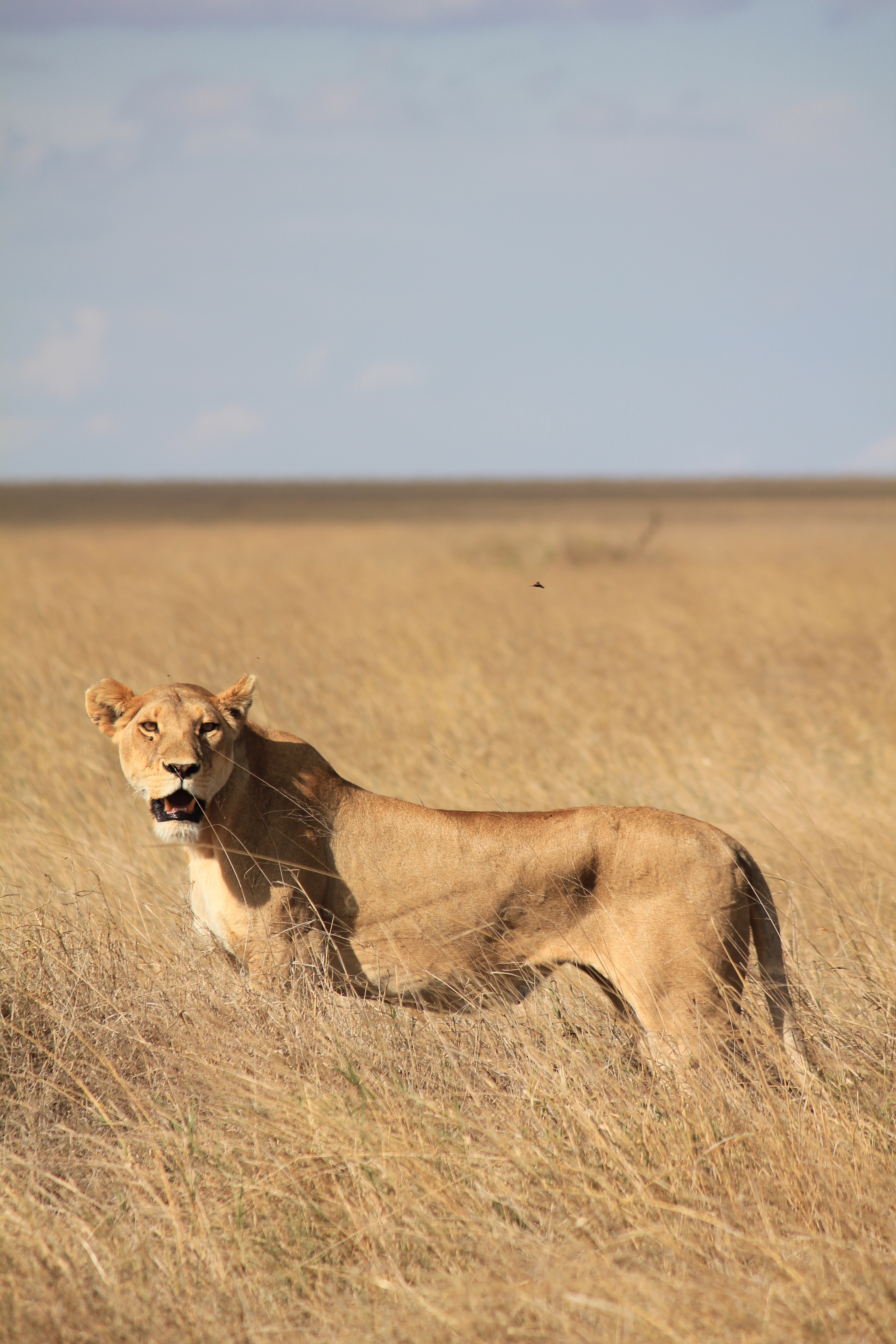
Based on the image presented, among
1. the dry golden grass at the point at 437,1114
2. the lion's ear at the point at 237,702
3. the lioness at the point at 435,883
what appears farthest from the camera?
the lion's ear at the point at 237,702

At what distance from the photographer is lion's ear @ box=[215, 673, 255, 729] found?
3684mm

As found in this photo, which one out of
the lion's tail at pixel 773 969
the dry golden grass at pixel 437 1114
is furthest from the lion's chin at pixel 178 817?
the lion's tail at pixel 773 969

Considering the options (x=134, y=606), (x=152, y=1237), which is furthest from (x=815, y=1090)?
(x=134, y=606)

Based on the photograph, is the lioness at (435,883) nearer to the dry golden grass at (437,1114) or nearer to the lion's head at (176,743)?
the lion's head at (176,743)

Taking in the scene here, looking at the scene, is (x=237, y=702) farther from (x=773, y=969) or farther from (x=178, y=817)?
(x=773, y=969)

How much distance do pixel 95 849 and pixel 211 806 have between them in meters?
2.46

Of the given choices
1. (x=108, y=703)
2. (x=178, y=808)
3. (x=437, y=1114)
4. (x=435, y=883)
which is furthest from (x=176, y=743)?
(x=437, y=1114)

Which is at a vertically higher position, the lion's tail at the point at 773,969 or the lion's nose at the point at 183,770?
the lion's nose at the point at 183,770

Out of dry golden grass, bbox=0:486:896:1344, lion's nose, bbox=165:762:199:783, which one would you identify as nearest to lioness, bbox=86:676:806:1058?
lion's nose, bbox=165:762:199:783

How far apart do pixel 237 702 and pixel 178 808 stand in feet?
1.29

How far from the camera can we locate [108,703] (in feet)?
12.3

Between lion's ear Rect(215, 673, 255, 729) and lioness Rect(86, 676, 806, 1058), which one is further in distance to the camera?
→ lion's ear Rect(215, 673, 255, 729)

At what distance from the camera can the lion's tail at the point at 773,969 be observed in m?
3.49

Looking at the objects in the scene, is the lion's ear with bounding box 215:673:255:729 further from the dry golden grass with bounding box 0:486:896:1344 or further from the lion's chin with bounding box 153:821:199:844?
the dry golden grass with bounding box 0:486:896:1344
